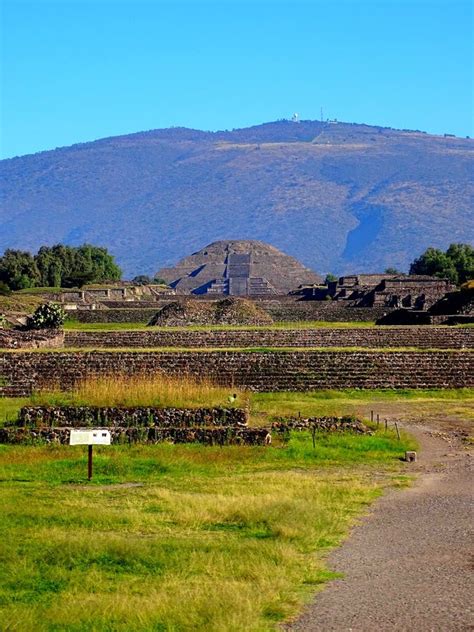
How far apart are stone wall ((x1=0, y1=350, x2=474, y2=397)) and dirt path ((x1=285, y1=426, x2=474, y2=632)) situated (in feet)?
52.7

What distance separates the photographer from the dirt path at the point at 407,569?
11039 millimetres

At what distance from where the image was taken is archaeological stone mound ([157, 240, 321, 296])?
12394cm

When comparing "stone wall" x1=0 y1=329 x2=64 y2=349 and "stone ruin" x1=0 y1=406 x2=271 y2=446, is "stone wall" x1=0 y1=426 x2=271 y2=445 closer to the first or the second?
"stone ruin" x1=0 y1=406 x2=271 y2=446

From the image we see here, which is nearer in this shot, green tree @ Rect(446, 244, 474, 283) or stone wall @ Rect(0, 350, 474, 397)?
stone wall @ Rect(0, 350, 474, 397)

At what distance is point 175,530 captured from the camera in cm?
1509

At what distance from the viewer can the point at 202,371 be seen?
3541 cm

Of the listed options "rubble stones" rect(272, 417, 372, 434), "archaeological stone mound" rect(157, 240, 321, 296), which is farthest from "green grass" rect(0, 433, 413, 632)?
"archaeological stone mound" rect(157, 240, 321, 296)

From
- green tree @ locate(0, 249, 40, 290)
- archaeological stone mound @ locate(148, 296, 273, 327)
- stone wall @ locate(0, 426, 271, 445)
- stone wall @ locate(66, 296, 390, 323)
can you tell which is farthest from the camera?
green tree @ locate(0, 249, 40, 290)

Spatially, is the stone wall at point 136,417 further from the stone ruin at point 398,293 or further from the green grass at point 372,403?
the stone ruin at point 398,293

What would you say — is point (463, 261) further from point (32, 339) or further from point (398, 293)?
point (32, 339)

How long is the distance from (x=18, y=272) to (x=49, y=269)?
571 cm

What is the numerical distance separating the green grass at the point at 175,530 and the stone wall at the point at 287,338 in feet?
59.0

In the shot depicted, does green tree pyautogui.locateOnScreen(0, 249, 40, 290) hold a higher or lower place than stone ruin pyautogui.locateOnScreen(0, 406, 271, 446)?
higher

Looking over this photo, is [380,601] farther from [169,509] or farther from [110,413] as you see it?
[110,413]
